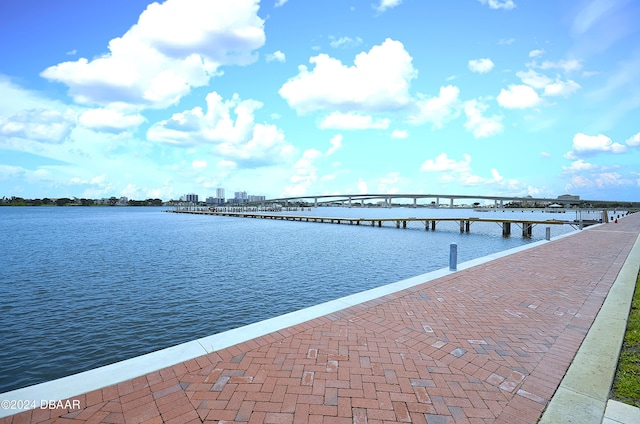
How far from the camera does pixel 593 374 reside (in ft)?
13.5

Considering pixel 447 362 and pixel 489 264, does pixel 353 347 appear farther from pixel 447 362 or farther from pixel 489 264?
pixel 489 264

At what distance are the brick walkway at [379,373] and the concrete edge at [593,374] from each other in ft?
0.42

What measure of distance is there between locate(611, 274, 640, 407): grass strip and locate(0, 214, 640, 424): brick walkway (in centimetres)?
53

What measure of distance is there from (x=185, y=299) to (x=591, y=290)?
38.4 feet

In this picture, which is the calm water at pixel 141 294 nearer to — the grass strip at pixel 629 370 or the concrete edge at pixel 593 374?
the concrete edge at pixel 593 374

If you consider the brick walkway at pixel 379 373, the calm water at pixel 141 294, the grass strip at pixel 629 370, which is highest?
the grass strip at pixel 629 370

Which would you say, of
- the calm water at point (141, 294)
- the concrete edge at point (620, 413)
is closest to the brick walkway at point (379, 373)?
the concrete edge at point (620, 413)

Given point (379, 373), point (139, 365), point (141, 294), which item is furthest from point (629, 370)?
point (141, 294)

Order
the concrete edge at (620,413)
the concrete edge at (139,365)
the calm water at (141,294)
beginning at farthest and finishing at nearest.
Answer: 1. the calm water at (141,294)
2. the concrete edge at (139,365)
3. the concrete edge at (620,413)

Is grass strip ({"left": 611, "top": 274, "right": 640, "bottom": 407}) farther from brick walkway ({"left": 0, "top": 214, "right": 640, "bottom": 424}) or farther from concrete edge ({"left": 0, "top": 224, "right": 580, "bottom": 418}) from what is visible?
concrete edge ({"left": 0, "top": 224, "right": 580, "bottom": 418})

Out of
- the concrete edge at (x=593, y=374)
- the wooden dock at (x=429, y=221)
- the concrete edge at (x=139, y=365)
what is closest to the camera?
the concrete edge at (x=593, y=374)

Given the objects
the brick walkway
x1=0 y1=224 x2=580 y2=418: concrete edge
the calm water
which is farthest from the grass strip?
the calm water

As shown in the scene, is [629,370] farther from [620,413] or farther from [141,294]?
[141,294]

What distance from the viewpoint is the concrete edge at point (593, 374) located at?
339 cm
